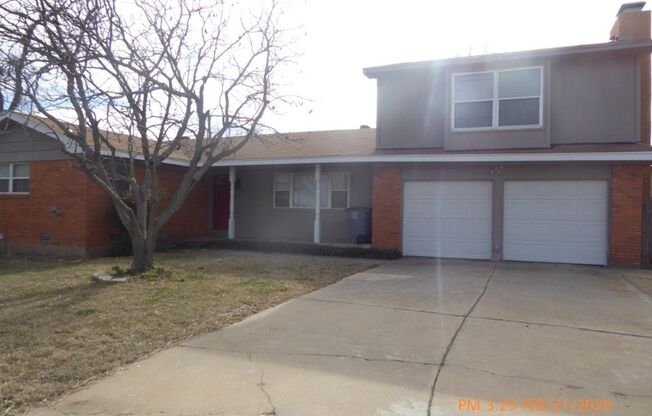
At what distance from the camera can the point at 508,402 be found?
366 cm

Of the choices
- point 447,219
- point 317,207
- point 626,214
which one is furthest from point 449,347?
point 317,207

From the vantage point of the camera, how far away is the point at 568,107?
11.6 m

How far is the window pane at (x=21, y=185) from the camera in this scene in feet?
45.0

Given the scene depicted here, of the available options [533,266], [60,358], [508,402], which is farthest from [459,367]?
[533,266]

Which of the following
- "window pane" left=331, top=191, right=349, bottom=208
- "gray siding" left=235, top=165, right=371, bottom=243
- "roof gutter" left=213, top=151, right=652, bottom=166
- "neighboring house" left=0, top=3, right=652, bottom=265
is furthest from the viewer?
"window pane" left=331, top=191, right=349, bottom=208

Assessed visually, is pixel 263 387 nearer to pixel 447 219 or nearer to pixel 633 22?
pixel 447 219

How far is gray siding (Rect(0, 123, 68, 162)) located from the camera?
13.0 metres

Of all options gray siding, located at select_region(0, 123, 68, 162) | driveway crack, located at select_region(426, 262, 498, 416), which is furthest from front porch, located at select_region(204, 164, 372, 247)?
driveway crack, located at select_region(426, 262, 498, 416)

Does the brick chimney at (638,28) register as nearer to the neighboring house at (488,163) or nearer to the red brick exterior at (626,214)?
the neighboring house at (488,163)

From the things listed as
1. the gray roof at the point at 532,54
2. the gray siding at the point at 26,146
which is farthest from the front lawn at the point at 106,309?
the gray roof at the point at 532,54

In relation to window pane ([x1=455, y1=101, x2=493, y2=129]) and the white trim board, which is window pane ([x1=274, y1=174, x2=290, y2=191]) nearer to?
the white trim board

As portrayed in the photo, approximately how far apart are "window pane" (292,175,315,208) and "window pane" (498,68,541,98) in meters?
6.66

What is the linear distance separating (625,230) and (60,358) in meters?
11.6

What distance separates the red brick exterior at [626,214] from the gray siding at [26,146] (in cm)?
1417
